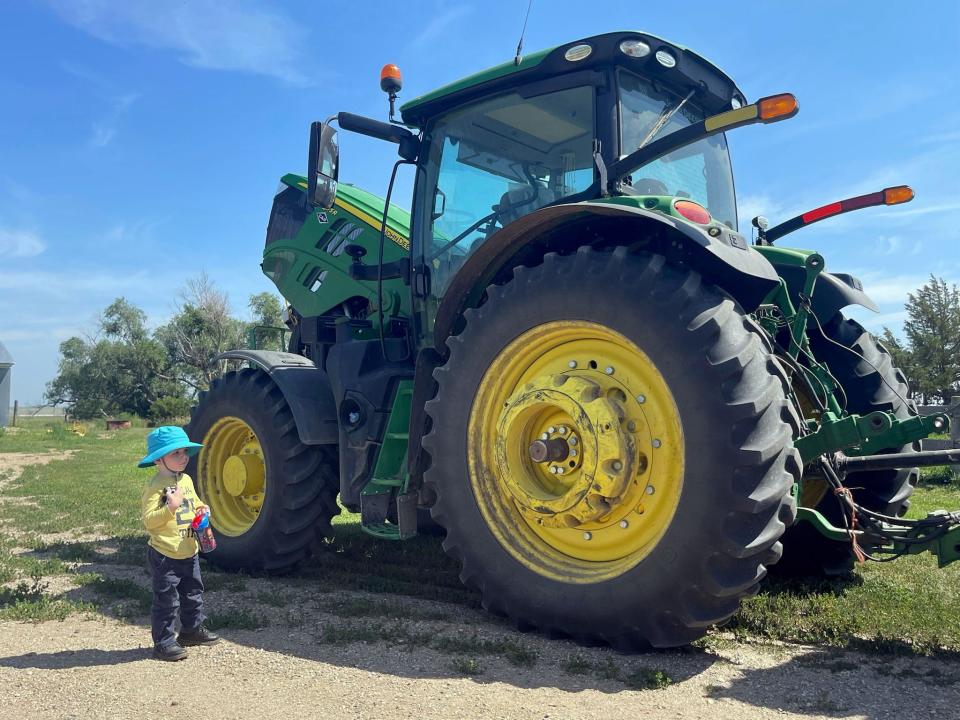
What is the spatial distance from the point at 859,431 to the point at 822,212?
2.24m

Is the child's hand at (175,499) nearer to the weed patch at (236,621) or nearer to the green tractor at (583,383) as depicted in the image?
the weed patch at (236,621)

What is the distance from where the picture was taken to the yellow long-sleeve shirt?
356cm

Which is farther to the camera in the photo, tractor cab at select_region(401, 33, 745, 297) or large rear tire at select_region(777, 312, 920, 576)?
large rear tire at select_region(777, 312, 920, 576)

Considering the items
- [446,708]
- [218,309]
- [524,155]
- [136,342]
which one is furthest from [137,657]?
[136,342]

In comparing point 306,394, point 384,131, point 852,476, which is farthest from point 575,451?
point 384,131

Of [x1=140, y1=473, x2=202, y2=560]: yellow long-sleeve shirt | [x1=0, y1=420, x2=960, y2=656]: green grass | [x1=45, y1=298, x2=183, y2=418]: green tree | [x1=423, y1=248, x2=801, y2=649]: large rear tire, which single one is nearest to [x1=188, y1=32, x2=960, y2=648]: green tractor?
[x1=423, y1=248, x2=801, y2=649]: large rear tire

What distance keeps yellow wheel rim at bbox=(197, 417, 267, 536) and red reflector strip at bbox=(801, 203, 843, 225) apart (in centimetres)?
390

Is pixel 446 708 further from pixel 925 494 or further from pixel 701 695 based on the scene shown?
pixel 925 494

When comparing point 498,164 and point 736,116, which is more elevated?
point 498,164

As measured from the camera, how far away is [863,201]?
15.5 feet

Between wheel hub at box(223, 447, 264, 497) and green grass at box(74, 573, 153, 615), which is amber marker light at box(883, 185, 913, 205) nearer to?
wheel hub at box(223, 447, 264, 497)

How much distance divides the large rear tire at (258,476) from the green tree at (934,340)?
23734 millimetres

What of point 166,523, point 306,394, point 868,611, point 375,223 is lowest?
point 868,611

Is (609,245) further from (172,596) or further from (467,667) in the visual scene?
(172,596)
